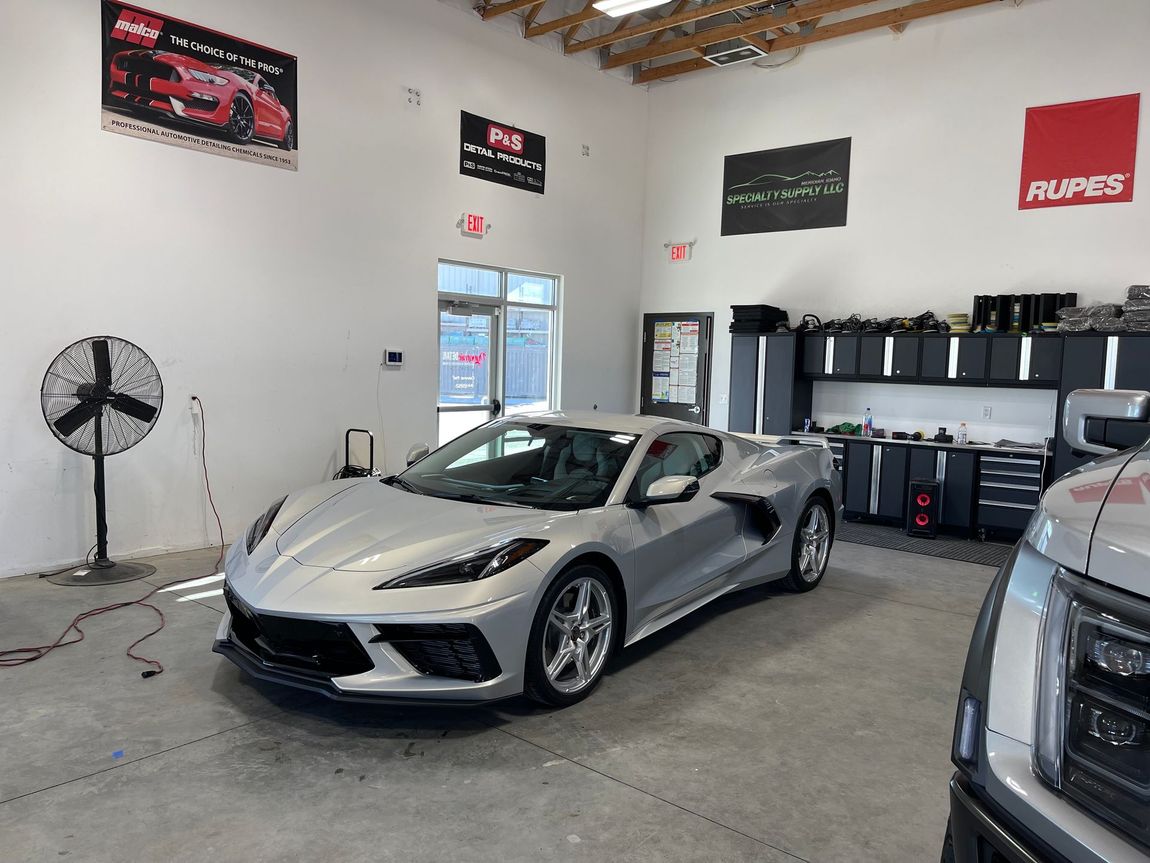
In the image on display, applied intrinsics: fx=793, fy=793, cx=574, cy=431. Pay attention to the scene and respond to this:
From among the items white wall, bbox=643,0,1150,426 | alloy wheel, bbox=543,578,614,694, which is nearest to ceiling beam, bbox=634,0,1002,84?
white wall, bbox=643,0,1150,426

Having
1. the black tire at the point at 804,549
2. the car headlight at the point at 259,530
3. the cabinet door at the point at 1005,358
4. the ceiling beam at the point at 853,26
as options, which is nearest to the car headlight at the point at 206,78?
the car headlight at the point at 259,530

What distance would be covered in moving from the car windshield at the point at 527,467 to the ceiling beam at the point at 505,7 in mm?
4899

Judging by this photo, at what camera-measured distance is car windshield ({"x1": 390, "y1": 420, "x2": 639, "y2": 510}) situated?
3336mm

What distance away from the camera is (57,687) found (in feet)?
10.3

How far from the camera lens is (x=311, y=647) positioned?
2.67m

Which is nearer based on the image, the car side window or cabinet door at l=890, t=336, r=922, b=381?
the car side window

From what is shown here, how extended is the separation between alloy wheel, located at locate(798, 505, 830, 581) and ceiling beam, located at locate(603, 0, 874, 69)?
4.77 metres

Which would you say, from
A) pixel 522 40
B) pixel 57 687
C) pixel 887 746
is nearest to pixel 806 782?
pixel 887 746

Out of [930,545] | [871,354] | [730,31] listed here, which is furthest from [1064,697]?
[730,31]

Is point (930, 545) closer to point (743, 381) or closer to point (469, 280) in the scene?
point (743, 381)

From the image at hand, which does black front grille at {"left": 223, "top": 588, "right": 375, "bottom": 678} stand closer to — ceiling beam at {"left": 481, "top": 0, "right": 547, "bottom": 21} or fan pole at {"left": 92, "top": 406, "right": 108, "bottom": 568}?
fan pole at {"left": 92, "top": 406, "right": 108, "bottom": 568}

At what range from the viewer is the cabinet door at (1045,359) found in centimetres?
655

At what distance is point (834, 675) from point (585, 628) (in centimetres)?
124

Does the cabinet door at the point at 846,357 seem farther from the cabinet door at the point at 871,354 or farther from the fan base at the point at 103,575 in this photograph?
the fan base at the point at 103,575
